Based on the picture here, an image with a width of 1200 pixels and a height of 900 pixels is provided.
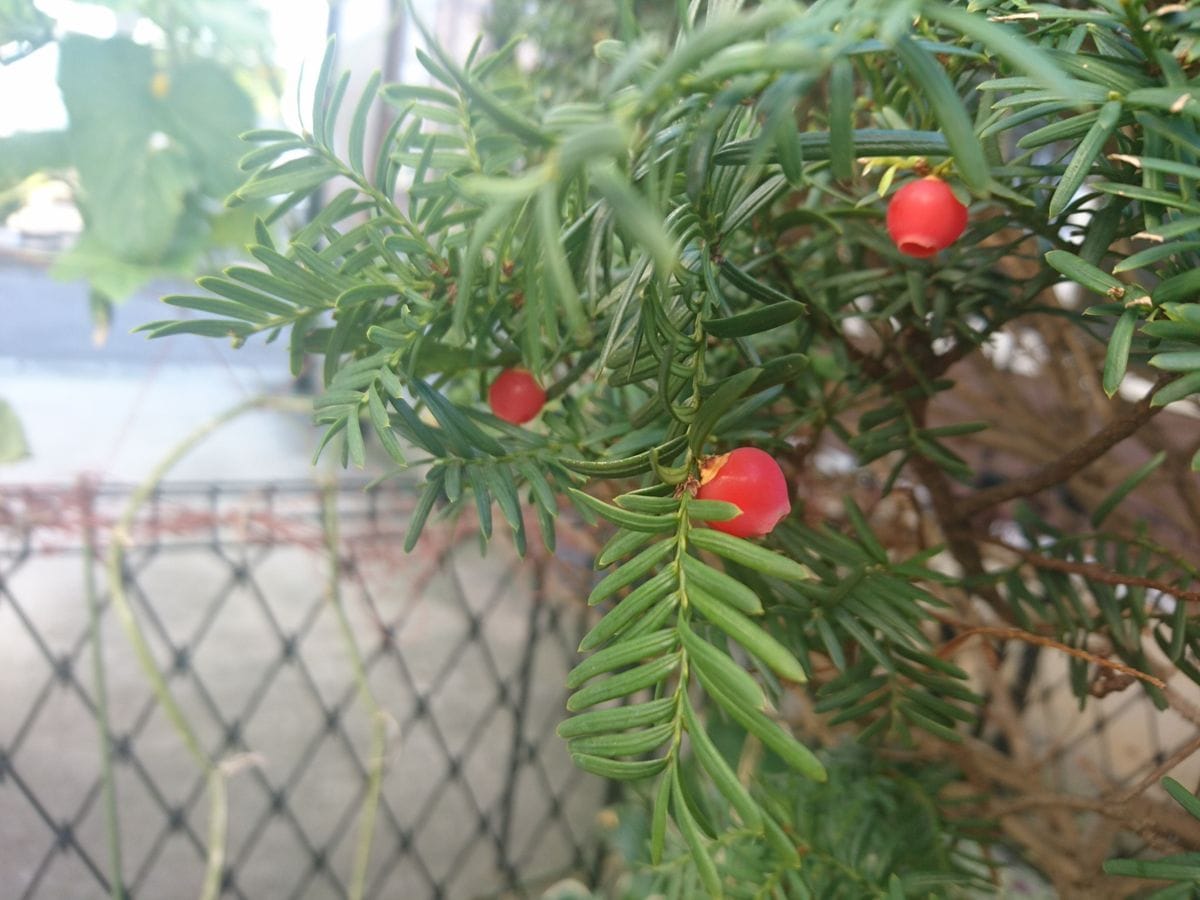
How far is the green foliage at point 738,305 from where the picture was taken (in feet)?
0.51

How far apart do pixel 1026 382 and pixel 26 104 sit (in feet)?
2.79

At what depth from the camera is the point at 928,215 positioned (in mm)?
229

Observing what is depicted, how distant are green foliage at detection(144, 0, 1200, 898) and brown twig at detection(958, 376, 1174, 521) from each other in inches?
0.6

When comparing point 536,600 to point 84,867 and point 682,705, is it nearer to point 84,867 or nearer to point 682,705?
point 84,867

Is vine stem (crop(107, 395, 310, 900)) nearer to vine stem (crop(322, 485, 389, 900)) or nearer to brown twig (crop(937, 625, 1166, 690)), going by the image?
vine stem (crop(322, 485, 389, 900))

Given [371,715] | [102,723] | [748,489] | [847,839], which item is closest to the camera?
[748,489]

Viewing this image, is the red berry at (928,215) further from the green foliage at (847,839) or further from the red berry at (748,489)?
the green foliage at (847,839)

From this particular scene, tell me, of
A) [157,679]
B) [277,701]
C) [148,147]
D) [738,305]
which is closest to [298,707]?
[277,701]

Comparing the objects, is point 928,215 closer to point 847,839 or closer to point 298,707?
point 847,839

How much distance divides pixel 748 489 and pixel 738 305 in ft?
0.33

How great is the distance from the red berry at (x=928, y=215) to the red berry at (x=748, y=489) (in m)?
0.08

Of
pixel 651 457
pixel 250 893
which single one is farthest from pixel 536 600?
pixel 651 457

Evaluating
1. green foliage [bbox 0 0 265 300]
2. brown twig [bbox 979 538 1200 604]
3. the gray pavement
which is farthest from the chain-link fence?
brown twig [bbox 979 538 1200 604]

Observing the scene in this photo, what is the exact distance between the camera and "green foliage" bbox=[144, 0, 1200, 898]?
16 centimetres
